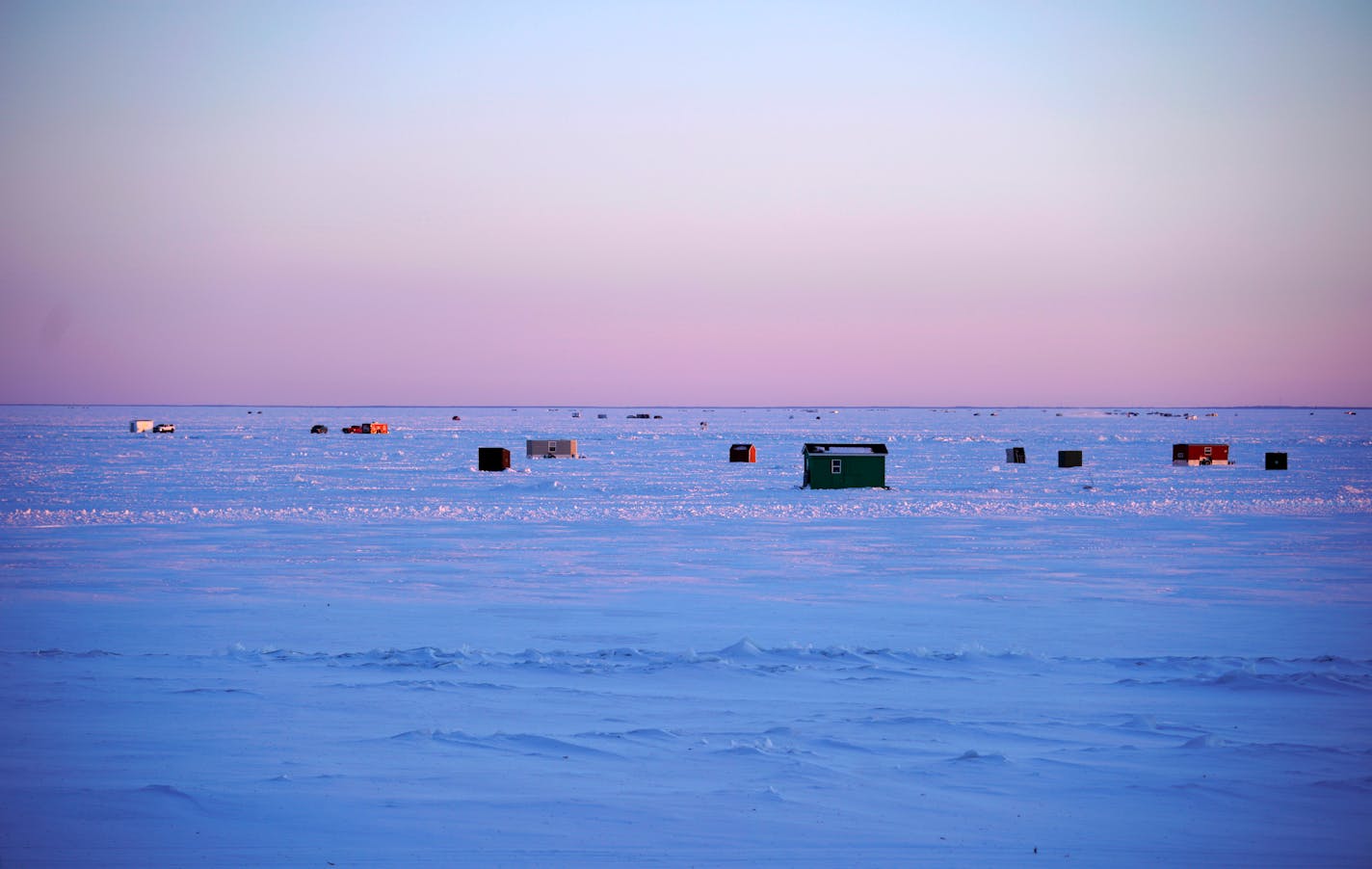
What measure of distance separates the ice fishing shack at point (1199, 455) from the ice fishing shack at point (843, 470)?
88.6ft

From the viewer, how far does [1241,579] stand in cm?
2234

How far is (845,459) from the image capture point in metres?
48.2

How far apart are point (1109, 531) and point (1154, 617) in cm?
1377

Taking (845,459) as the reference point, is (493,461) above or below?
below

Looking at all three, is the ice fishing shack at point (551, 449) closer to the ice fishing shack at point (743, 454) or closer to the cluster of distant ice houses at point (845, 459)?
the cluster of distant ice houses at point (845, 459)

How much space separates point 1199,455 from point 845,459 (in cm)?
3005

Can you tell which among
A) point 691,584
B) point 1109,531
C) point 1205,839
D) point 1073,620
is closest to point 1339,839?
point 1205,839

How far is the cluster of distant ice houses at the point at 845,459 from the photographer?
157 ft

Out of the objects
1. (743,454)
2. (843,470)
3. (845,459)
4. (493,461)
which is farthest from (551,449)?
(843,470)

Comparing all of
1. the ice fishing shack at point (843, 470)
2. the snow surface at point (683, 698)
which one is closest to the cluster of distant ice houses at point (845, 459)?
the ice fishing shack at point (843, 470)

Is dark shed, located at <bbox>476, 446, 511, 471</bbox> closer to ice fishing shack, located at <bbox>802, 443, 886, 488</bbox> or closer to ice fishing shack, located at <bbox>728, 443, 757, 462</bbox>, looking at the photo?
ice fishing shack, located at <bbox>728, 443, 757, 462</bbox>

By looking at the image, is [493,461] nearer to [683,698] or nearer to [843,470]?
[843,470]

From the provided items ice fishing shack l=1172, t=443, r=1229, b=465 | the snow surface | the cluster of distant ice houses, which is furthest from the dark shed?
ice fishing shack l=1172, t=443, r=1229, b=465

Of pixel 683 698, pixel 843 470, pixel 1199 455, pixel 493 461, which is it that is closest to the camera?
pixel 683 698
